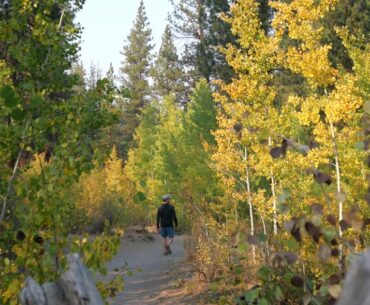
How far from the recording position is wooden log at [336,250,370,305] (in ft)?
2.70

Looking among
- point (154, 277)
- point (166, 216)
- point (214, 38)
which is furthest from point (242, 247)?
point (214, 38)

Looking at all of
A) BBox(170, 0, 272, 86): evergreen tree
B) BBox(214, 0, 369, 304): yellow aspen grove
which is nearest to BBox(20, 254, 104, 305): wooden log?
BBox(214, 0, 369, 304): yellow aspen grove

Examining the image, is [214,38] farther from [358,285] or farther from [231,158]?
[358,285]

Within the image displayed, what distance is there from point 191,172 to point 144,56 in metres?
38.3

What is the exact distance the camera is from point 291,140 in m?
1.97

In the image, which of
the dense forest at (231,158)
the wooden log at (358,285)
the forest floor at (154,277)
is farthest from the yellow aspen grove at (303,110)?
the wooden log at (358,285)

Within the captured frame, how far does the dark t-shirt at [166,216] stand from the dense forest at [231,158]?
804mm

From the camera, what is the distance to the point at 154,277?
1159 cm

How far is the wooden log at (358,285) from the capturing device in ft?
2.70

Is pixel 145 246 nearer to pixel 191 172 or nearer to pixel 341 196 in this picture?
pixel 191 172

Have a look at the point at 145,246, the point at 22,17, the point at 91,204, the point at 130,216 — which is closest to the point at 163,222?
the point at 145,246

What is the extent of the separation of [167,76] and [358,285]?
142ft

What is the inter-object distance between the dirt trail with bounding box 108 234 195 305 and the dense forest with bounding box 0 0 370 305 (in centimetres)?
71

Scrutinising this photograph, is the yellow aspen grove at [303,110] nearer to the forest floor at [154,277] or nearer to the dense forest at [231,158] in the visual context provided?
the dense forest at [231,158]
